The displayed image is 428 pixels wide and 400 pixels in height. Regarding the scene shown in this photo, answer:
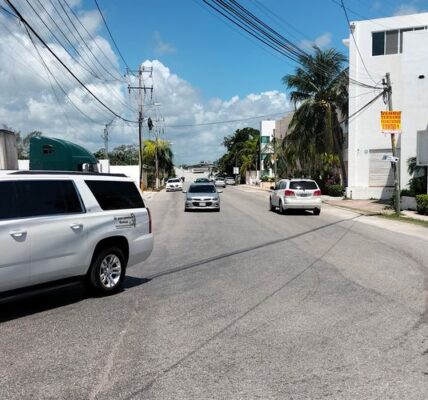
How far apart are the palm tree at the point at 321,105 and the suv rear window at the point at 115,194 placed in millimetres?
35378

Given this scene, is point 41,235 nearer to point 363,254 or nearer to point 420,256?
point 363,254

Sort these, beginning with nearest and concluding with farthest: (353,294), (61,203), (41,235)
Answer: (41,235) < (61,203) < (353,294)

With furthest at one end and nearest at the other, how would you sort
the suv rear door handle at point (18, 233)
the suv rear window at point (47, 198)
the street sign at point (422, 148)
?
the street sign at point (422, 148), the suv rear window at point (47, 198), the suv rear door handle at point (18, 233)

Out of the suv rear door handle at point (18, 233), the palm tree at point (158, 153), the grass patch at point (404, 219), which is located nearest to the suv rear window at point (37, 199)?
the suv rear door handle at point (18, 233)

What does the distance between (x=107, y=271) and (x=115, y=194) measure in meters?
1.20

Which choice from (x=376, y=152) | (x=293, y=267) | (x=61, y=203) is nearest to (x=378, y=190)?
(x=376, y=152)

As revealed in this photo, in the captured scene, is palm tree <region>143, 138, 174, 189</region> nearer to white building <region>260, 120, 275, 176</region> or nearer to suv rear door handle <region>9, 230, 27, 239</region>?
white building <region>260, 120, 275, 176</region>

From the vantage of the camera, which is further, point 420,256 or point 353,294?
point 420,256

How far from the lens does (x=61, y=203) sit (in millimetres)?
7395

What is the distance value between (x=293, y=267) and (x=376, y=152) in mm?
31202

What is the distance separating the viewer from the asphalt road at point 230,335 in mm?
4621

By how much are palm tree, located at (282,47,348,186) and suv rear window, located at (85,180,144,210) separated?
35378 mm

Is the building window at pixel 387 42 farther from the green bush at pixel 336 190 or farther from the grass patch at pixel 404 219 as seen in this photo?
the grass patch at pixel 404 219

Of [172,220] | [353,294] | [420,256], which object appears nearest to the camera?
[353,294]
